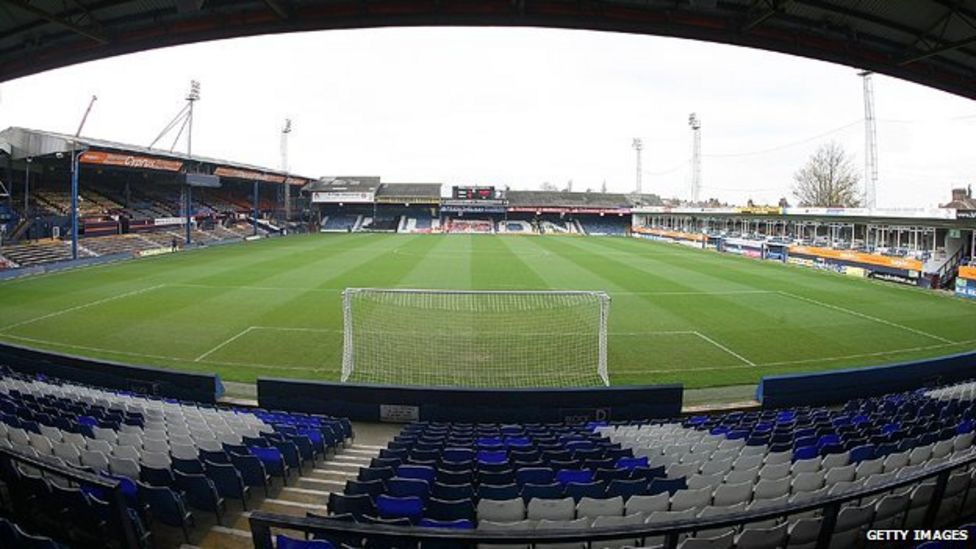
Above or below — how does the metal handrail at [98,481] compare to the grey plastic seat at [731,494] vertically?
above

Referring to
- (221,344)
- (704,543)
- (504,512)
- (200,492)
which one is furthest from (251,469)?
(221,344)

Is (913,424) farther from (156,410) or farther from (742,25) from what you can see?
(156,410)

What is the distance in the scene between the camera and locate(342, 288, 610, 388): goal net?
14484 millimetres

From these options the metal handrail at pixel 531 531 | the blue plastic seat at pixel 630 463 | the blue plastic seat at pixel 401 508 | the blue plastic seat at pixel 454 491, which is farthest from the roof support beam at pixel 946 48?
the blue plastic seat at pixel 401 508

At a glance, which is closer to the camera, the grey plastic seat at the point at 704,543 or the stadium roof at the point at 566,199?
the grey plastic seat at the point at 704,543

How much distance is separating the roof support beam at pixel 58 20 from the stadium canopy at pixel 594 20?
0.06 feet

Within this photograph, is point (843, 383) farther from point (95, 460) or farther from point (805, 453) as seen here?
point (95, 460)

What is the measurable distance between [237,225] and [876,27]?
226ft

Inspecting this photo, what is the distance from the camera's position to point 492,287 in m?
28.0

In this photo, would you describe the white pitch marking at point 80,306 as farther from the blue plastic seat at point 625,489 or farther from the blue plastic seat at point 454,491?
the blue plastic seat at point 625,489

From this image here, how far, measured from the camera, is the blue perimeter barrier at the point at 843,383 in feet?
40.0

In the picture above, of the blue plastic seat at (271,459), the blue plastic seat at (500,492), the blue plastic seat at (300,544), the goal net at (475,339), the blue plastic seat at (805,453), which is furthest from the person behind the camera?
the goal net at (475,339)

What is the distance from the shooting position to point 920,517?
4.47m

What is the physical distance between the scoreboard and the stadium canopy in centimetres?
7314
